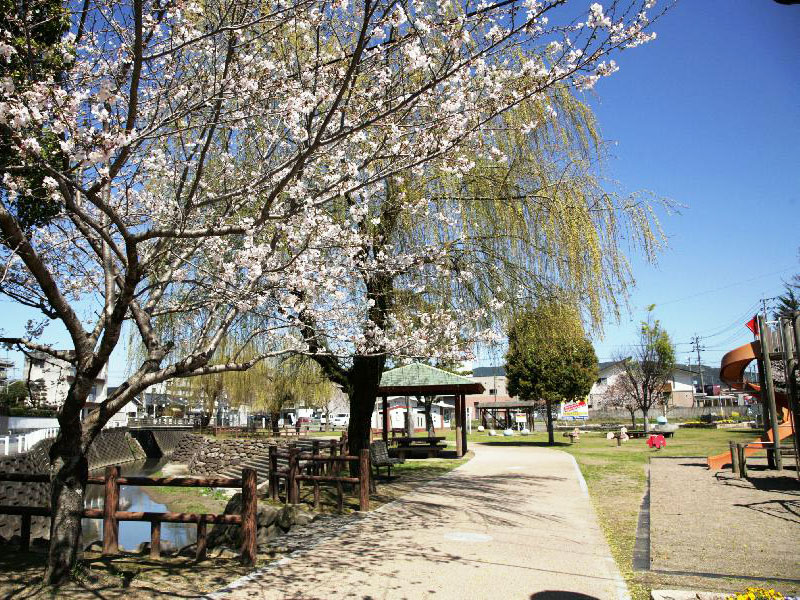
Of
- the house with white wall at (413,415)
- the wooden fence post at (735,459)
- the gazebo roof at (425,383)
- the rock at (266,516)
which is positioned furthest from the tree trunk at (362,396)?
the house with white wall at (413,415)

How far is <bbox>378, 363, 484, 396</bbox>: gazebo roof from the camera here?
21.0 metres

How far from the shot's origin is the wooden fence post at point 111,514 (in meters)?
6.98

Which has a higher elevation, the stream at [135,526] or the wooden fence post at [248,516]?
the wooden fence post at [248,516]

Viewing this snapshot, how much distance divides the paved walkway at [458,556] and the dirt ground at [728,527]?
0.83m

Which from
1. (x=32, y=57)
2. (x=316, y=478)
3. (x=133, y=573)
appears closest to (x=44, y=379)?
(x=316, y=478)

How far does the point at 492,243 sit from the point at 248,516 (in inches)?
233

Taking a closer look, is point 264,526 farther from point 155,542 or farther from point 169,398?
point 169,398

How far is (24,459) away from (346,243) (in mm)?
13605

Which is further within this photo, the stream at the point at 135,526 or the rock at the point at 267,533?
the stream at the point at 135,526

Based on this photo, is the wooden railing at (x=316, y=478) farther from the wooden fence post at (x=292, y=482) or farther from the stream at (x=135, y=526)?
the stream at (x=135, y=526)

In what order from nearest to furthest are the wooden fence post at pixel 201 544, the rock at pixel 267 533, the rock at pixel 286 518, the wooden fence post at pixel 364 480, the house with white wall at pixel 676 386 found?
the wooden fence post at pixel 201 544, the rock at pixel 267 533, the rock at pixel 286 518, the wooden fence post at pixel 364 480, the house with white wall at pixel 676 386

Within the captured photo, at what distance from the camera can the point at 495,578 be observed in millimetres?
5910

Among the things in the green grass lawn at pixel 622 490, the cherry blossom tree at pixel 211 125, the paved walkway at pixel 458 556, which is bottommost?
the green grass lawn at pixel 622 490

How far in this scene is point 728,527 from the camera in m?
8.09
